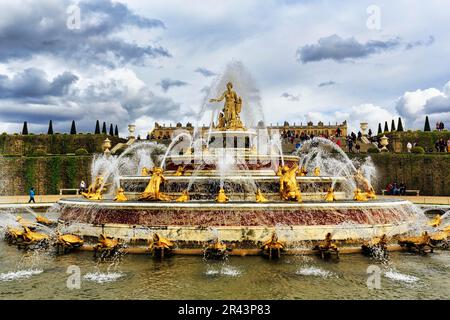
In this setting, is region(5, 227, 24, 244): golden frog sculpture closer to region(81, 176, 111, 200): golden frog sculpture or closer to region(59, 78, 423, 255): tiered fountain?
region(59, 78, 423, 255): tiered fountain

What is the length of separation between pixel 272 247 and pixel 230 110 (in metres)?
15.7

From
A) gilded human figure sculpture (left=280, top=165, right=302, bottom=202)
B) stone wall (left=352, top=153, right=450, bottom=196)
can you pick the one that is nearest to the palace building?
stone wall (left=352, top=153, right=450, bottom=196)

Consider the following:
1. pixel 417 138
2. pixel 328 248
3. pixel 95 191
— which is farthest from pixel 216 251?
pixel 417 138

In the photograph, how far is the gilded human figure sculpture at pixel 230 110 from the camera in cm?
2761

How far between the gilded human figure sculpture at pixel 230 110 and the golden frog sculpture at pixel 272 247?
→ 14939 millimetres

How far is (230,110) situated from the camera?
27.8 m

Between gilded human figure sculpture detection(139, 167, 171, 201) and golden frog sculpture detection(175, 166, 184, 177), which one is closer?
gilded human figure sculpture detection(139, 167, 171, 201)

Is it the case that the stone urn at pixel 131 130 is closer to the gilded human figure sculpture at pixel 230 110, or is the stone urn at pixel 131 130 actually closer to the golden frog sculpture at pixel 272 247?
the gilded human figure sculpture at pixel 230 110

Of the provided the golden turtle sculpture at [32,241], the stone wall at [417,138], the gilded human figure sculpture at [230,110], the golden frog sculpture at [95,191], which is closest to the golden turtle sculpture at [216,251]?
the golden turtle sculpture at [32,241]

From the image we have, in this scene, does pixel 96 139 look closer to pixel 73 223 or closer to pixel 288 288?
pixel 73 223

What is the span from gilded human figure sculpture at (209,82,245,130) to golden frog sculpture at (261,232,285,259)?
14.9 meters

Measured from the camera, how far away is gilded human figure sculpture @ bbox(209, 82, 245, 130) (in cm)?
2761

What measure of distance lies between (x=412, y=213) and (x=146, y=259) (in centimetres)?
1096
